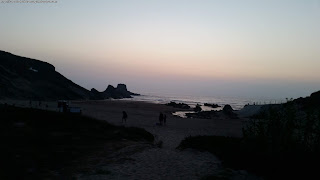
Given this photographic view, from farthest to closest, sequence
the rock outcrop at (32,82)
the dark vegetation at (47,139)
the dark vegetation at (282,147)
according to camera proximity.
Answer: the rock outcrop at (32,82) → the dark vegetation at (47,139) → the dark vegetation at (282,147)

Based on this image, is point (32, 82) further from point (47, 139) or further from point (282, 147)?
point (282, 147)

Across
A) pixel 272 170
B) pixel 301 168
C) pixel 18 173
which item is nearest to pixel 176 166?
pixel 272 170

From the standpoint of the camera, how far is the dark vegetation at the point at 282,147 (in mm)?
11086

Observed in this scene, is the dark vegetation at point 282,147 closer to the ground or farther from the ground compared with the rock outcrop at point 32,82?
closer to the ground

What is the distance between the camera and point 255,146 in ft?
45.5

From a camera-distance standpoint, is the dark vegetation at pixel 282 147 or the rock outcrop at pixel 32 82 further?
the rock outcrop at pixel 32 82

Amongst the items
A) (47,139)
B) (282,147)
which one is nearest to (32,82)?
(47,139)

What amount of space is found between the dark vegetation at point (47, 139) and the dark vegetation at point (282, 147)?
7725mm

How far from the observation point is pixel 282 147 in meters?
12.6

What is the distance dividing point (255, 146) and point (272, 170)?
8.07 ft

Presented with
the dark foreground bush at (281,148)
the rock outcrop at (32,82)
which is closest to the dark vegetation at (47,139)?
the dark foreground bush at (281,148)

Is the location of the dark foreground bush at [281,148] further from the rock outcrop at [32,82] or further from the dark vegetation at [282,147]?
the rock outcrop at [32,82]

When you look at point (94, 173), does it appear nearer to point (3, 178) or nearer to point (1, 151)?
point (3, 178)

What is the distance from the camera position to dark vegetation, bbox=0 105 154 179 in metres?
13.1
